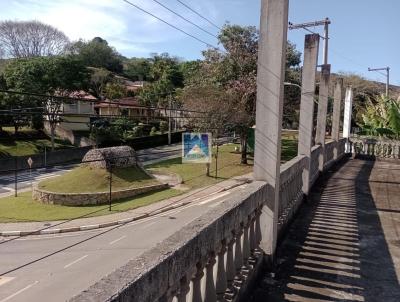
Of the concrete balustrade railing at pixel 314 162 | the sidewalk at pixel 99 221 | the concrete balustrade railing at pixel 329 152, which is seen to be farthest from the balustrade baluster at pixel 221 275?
the sidewalk at pixel 99 221

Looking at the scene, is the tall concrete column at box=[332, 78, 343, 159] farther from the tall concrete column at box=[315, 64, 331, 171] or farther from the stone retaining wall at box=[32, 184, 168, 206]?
the stone retaining wall at box=[32, 184, 168, 206]

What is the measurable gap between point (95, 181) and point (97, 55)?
196ft

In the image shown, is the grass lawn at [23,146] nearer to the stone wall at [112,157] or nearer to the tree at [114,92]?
the stone wall at [112,157]

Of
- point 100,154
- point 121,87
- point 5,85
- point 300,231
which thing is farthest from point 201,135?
point 121,87

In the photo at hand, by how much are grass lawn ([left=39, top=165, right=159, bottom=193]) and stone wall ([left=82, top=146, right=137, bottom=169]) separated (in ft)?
1.21

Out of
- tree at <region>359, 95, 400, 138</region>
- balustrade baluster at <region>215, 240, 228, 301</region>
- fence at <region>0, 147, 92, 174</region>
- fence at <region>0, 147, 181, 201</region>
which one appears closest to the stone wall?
fence at <region>0, 147, 181, 201</region>

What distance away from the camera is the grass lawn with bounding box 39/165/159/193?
24453 millimetres

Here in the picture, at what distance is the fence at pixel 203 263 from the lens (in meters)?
1.81

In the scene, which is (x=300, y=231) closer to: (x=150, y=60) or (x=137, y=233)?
(x=137, y=233)

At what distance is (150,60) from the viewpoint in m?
85.5

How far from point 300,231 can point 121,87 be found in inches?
2068

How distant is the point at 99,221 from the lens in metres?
20.0

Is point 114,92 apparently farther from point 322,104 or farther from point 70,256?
point 322,104

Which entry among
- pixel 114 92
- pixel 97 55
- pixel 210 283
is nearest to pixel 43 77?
pixel 114 92
